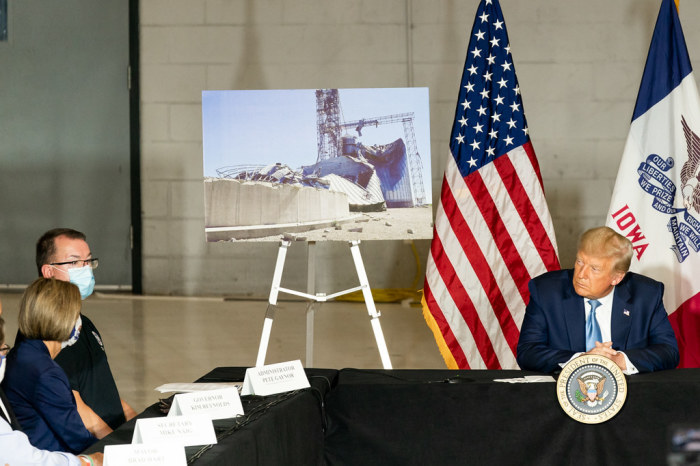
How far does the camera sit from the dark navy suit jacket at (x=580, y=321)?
11.0 feet

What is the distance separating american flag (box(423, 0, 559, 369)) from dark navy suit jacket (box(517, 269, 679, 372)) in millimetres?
1386

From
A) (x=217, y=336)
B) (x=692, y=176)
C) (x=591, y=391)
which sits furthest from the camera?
(x=217, y=336)

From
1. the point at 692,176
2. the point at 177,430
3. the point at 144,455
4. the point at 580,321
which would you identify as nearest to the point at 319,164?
the point at 692,176

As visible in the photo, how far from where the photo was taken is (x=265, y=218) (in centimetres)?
515

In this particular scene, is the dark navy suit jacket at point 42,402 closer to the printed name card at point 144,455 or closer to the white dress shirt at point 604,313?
the printed name card at point 144,455

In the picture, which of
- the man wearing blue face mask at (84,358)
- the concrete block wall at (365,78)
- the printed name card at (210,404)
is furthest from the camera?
the concrete block wall at (365,78)

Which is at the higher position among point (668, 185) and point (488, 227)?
point (668, 185)

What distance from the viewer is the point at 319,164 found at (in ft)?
17.1

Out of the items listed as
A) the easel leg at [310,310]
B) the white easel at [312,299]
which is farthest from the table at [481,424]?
the easel leg at [310,310]

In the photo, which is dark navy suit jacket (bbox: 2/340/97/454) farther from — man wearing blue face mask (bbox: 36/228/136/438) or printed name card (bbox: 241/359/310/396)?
printed name card (bbox: 241/359/310/396)

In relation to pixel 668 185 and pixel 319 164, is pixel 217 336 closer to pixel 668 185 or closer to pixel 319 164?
pixel 319 164

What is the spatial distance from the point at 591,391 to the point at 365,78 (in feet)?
21.9

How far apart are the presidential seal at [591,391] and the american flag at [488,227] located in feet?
6.51

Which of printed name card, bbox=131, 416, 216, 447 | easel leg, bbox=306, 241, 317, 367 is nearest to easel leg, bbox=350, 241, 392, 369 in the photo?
easel leg, bbox=306, 241, 317, 367
